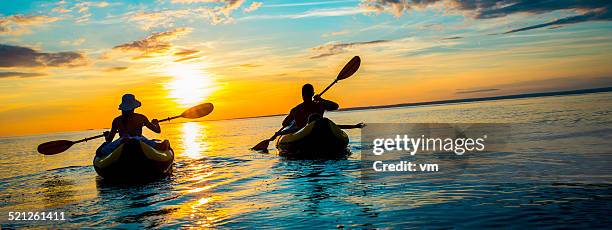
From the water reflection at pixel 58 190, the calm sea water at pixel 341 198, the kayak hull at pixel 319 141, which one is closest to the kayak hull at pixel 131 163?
the calm sea water at pixel 341 198

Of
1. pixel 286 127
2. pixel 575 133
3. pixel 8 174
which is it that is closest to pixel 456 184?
pixel 286 127

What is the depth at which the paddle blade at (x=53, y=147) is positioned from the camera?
51.9 feet

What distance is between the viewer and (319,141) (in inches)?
581

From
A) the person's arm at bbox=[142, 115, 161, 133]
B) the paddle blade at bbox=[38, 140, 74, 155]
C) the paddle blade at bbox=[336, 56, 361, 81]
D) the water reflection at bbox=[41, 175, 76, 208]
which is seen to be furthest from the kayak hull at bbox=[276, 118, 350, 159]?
the paddle blade at bbox=[38, 140, 74, 155]

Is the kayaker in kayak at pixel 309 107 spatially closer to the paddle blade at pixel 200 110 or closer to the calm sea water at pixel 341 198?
the calm sea water at pixel 341 198

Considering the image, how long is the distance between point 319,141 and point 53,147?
9.29 metres

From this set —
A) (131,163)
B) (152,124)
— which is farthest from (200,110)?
(131,163)

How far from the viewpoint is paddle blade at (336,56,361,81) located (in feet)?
59.4

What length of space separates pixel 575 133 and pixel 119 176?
15976 mm

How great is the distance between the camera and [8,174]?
17703mm

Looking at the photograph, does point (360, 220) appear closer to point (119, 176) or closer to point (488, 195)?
point (488, 195)

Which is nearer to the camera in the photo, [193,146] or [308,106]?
[308,106]

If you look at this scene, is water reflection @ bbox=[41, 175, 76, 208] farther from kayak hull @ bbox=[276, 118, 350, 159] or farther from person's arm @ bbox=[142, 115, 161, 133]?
kayak hull @ bbox=[276, 118, 350, 159]

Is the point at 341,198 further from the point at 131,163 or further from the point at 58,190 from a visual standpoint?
the point at 58,190
